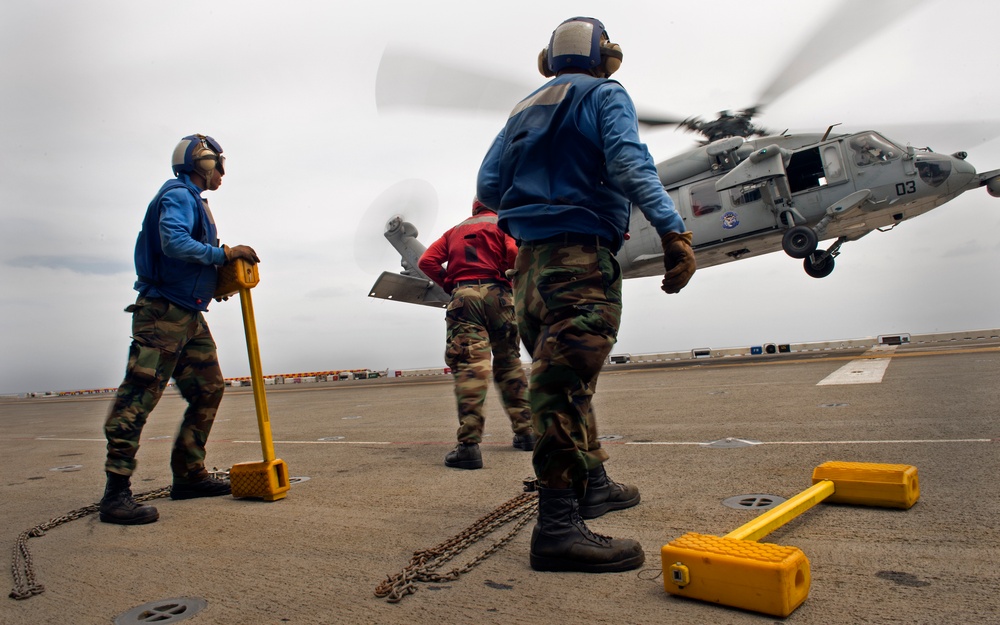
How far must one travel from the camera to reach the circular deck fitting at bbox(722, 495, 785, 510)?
8.12 ft

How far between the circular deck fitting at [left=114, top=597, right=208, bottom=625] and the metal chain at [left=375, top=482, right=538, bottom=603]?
1.70ft

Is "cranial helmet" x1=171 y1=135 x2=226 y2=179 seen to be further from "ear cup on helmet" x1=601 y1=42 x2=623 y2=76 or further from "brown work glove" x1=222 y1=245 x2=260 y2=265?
"ear cup on helmet" x1=601 y1=42 x2=623 y2=76

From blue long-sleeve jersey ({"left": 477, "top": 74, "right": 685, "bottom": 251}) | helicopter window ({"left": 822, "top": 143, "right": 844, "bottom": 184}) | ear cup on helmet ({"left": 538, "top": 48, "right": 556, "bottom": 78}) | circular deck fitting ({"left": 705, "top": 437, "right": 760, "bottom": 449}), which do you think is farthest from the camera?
helicopter window ({"left": 822, "top": 143, "right": 844, "bottom": 184})

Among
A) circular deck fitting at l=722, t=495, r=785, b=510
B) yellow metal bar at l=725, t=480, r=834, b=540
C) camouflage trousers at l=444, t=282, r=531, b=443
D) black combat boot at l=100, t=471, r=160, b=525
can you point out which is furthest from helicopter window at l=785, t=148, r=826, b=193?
black combat boot at l=100, t=471, r=160, b=525

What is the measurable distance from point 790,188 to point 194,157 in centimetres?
1247

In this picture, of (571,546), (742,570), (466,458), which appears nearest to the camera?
(742,570)

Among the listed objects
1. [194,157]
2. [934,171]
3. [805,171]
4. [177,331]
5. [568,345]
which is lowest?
[568,345]

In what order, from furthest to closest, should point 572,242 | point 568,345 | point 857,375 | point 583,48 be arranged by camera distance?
point 857,375 < point 583,48 < point 572,242 < point 568,345

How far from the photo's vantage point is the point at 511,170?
2.44 metres

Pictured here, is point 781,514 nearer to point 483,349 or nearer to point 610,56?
point 610,56

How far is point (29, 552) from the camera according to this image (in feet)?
8.25

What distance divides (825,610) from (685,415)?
415cm

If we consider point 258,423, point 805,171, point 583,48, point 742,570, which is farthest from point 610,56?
point 805,171

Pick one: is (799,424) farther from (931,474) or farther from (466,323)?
(466,323)
